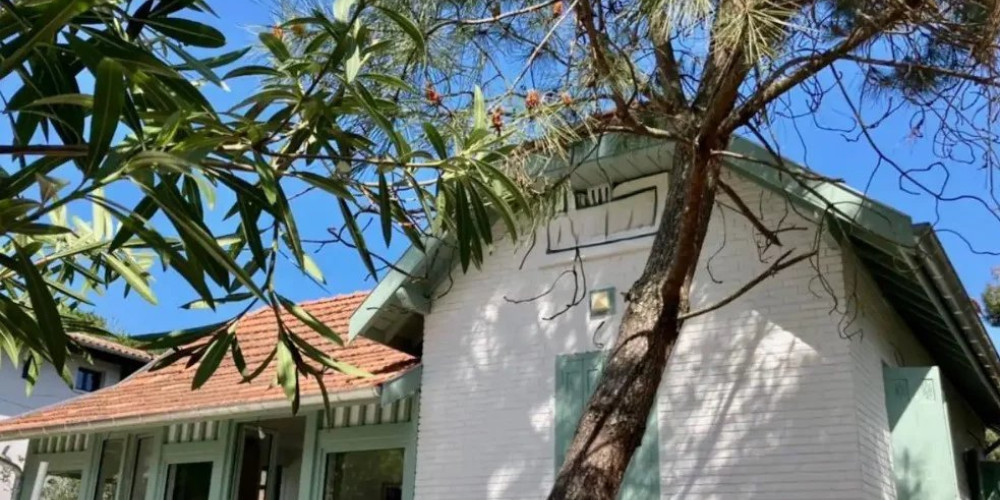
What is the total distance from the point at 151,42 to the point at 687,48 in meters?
3.07

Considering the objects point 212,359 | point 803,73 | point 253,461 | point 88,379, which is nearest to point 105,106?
point 212,359

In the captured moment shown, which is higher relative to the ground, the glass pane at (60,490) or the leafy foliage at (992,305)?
the leafy foliage at (992,305)

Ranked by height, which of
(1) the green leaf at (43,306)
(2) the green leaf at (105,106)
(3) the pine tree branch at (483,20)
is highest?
(3) the pine tree branch at (483,20)

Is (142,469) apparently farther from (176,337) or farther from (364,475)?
(176,337)

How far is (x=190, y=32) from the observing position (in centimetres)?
358

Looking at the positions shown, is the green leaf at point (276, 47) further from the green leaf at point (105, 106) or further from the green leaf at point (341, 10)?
the green leaf at point (105, 106)

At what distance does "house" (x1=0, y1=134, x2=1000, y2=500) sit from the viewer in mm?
7363

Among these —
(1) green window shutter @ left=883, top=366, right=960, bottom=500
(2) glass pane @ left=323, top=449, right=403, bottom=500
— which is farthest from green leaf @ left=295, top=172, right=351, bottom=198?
(2) glass pane @ left=323, top=449, right=403, bottom=500

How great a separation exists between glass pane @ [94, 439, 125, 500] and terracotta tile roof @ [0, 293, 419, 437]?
0.58 m

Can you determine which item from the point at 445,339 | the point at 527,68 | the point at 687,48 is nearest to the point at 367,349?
the point at 445,339

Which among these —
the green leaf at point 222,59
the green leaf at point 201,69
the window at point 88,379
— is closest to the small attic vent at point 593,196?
the green leaf at point 222,59

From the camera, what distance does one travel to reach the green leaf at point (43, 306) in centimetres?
290

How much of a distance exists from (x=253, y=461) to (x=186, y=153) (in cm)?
953

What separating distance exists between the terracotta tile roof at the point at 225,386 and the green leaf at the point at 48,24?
625 cm
